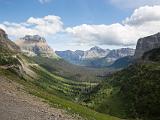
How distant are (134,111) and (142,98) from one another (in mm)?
12827

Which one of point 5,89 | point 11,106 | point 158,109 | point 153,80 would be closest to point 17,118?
point 11,106

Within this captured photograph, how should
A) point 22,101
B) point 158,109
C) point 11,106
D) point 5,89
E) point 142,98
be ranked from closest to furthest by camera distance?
point 11,106 → point 22,101 → point 5,89 → point 158,109 → point 142,98

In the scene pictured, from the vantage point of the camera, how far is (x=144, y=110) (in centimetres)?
17075

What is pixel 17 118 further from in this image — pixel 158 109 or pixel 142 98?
pixel 142 98

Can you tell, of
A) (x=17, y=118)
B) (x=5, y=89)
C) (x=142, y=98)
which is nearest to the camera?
(x=17, y=118)

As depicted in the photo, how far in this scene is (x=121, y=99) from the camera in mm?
195625

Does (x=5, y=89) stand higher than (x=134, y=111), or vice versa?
(x=5, y=89)

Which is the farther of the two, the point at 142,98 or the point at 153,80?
the point at 153,80

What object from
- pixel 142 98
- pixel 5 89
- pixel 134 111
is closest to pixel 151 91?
pixel 142 98

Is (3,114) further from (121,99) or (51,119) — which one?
(121,99)

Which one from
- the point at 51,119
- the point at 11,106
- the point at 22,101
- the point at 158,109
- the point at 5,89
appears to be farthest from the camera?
the point at 158,109

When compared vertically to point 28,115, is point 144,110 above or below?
below

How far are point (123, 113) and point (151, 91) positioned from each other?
22.2 m

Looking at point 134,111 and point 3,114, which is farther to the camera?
point 134,111
